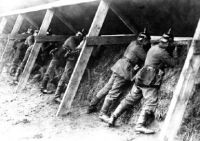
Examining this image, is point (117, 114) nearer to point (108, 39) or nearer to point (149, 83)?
point (149, 83)

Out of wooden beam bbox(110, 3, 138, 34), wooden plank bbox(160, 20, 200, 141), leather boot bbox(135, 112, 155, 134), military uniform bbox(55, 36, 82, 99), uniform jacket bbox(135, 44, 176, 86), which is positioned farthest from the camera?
military uniform bbox(55, 36, 82, 99)

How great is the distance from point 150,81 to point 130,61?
2.94 feet

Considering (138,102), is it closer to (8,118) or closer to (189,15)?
(189,15)

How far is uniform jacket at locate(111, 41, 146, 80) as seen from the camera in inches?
256

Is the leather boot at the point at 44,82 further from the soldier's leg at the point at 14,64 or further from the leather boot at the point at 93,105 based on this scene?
the soldier's leg at the point at 14,64

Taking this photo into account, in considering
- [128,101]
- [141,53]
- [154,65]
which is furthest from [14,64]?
[154,65]

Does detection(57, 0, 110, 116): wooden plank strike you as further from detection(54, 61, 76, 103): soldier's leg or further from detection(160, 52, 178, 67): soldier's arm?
detection(160, 52, 178, 67): soldier's arm

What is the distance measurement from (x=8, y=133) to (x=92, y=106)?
6.37ft

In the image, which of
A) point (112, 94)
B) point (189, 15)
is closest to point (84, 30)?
point (112, 94)

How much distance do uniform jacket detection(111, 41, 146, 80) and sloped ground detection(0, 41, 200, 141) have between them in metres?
0.44

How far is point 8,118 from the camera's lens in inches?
283

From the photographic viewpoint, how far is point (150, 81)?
5.88 m

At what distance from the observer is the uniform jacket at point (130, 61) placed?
650 centimetres

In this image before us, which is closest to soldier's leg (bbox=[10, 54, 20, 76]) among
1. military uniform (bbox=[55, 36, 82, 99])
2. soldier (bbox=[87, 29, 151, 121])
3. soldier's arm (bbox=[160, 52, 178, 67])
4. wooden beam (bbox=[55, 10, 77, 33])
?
wooden beam (bbox=[55, 10, 77, 33])
